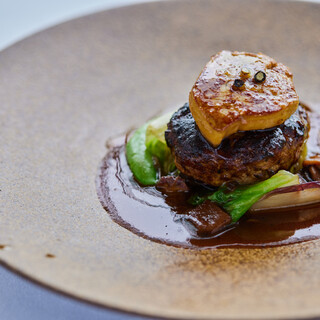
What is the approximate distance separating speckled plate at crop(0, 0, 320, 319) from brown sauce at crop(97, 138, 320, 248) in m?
0.11

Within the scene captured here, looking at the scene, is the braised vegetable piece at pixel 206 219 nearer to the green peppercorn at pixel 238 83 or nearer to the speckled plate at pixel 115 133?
the speckled plate at pixel 115 133

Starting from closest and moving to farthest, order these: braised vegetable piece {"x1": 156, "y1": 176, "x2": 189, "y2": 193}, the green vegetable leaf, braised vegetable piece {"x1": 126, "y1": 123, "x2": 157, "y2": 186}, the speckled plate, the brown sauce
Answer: the speckled plate, the brown sauce, braised vegetable piece {"x1": 156, "y1": 176, "x2": 189, "y2": 193}, braised vegetable piece {"x1": 126, "y1": 123, "x2": 157, "y2": 186}, the green vegetable leaf

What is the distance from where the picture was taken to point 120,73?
19.4 ft

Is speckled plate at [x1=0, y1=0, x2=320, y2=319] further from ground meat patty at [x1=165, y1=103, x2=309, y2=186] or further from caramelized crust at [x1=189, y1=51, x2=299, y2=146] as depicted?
caramelized crust at [x1=189, y1=51, x2=299, y2=146]

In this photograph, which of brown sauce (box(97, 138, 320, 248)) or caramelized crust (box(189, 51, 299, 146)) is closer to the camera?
caramelized crust (box(189, 51, 299, 146))

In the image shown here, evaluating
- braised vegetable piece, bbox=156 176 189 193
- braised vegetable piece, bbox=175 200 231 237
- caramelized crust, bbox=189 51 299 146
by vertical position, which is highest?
caramelized crust, bbox=189 51 299 146

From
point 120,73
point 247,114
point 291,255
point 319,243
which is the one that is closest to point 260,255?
point 291,255

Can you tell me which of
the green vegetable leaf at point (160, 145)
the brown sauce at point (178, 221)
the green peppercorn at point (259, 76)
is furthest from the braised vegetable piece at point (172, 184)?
the green peppercorn at point (259, 76)

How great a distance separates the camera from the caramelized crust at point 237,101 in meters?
3.67

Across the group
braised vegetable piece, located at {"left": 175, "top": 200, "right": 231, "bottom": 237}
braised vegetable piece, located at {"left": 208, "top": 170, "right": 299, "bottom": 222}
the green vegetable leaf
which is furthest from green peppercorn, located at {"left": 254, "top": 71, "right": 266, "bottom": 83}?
the green vegetable leaf

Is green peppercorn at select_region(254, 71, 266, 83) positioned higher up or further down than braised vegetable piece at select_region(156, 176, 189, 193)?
higher up

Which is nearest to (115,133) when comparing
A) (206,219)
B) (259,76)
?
(206,219)

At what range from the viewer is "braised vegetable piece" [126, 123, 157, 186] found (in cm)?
449

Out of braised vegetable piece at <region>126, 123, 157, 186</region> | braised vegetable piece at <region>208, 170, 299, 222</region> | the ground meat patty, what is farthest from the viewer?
braised vegetable piece at <region>126, 123, 157, 186</region>
